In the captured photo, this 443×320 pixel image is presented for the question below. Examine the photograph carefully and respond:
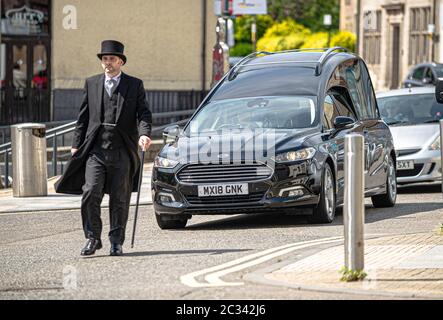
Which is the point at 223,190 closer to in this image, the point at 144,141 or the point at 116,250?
the point at 144,141

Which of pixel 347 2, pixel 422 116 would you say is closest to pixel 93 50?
pixel 422 116

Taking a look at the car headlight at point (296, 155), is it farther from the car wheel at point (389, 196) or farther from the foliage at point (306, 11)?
the foliage at point (306, 11)

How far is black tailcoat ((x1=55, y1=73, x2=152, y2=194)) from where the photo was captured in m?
13.3

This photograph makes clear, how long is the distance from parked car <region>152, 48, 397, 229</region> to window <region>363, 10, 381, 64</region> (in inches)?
2497

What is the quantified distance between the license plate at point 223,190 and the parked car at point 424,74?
100ft

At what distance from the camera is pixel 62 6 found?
36781 mm

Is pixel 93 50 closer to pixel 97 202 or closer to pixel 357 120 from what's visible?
pixel 357 120

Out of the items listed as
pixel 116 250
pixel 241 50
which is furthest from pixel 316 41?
pixel 116 250

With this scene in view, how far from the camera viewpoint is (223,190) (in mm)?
15680

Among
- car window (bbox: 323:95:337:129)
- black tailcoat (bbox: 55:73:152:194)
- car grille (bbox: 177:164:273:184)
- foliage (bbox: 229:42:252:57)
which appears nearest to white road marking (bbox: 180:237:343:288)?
black tailcoat (bbox: 55:73:152:194)

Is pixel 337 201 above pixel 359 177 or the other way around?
the other way around

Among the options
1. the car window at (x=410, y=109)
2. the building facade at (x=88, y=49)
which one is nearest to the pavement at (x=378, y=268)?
the car window at (x=410, y=109)
